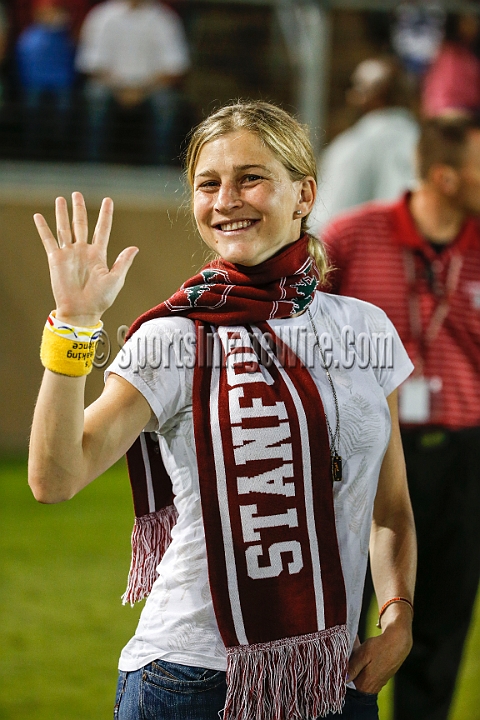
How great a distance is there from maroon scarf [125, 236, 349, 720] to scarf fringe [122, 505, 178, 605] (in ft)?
0.40

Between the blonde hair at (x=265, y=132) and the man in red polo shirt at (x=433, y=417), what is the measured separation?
108 centimetres

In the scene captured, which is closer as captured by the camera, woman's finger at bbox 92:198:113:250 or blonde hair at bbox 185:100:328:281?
woman's finger at bbox 92:198:113:250

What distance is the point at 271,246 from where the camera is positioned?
1606 mm

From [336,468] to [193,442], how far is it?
0.79 ft

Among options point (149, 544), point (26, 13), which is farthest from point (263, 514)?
point (26, 13)

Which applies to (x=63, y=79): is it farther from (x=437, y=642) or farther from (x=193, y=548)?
(x=193, y=548)

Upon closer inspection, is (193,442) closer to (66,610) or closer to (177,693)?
(177,693)

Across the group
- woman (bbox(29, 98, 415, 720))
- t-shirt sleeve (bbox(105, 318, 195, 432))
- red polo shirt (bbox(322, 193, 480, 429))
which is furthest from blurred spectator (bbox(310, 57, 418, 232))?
t-shirt sleeve (bbox(105, 318, 195, 432))

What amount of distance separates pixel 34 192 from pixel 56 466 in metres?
5.79

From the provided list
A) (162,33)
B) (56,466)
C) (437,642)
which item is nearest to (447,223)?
(437,642)

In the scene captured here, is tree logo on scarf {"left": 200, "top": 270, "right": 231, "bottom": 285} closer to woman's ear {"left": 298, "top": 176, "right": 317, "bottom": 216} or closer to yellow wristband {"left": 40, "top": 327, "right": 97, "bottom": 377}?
woman's ear {"left": 298, "top": 176, "right": 317, "bottom": 216}

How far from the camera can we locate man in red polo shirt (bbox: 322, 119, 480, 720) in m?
2.75

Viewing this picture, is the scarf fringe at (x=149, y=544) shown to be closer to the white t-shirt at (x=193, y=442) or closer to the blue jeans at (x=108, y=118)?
the white t-shirt at (x=193, y=442)

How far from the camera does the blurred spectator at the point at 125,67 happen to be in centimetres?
723
